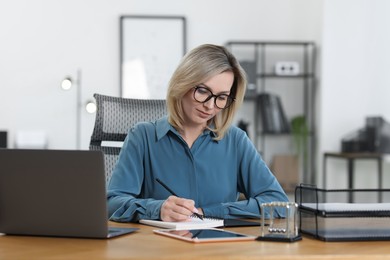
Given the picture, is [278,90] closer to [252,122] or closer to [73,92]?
[252,122]

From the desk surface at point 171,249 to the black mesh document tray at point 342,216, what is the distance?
1.0 inches

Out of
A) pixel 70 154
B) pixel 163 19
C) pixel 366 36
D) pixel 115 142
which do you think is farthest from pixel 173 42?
pixel 70 154

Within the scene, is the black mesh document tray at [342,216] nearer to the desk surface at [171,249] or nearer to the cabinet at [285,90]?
the desk surface at [171,249]

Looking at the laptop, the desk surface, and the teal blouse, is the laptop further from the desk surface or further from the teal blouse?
the teal blouse

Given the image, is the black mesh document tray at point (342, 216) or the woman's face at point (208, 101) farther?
the woman's face at point (208, 101)

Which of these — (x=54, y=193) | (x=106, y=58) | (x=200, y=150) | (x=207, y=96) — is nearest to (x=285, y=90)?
(x=106, y=58)

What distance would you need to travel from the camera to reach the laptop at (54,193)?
1.69 m

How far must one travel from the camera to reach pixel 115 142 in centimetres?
280

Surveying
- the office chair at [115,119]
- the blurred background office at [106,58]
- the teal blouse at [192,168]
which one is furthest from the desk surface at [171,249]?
the blurred background office at [106,58]

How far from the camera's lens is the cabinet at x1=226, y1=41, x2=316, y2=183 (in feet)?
22.1

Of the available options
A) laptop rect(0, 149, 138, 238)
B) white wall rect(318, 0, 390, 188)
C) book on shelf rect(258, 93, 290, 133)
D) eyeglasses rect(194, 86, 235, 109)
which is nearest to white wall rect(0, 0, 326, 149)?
white wall rect(318, 0, 390, 188)

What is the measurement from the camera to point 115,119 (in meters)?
2.80

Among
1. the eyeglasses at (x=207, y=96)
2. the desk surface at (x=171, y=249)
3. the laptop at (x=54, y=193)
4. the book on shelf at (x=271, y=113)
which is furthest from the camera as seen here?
the book on shelf at (x=271, y=113)

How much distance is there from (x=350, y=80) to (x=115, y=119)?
4016 millimetres
